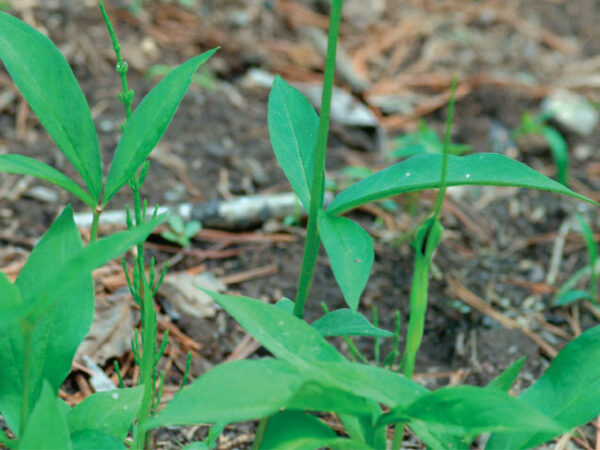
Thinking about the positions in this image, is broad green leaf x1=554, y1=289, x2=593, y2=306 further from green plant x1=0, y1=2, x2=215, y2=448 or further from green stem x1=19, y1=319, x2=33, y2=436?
green stem x1=19, y1=319, x2=33, y2=436

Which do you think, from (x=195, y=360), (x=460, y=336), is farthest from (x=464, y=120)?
(x=195, y=360)

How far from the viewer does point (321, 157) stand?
990 mm

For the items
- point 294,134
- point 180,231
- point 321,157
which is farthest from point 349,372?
point 180,231

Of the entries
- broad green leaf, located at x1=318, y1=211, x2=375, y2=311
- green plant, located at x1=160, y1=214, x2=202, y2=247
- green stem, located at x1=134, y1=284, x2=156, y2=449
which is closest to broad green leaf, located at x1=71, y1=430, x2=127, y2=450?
green stem, located at x1=134, y1=284, x2=156, y2=449

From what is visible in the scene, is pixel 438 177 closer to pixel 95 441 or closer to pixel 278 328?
pixel 278 328

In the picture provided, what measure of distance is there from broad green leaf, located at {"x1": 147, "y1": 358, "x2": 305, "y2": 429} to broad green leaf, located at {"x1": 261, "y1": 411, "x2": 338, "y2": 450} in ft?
0.24

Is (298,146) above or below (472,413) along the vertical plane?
above

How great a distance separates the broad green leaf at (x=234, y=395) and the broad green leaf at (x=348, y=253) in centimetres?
13

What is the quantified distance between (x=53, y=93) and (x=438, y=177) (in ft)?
1.93

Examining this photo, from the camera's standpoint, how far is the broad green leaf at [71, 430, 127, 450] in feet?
3.02

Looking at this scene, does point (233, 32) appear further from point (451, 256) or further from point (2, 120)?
point (451, 256)

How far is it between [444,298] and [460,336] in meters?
0.15

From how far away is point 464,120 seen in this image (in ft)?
9.62

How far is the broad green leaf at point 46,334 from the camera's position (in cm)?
98
